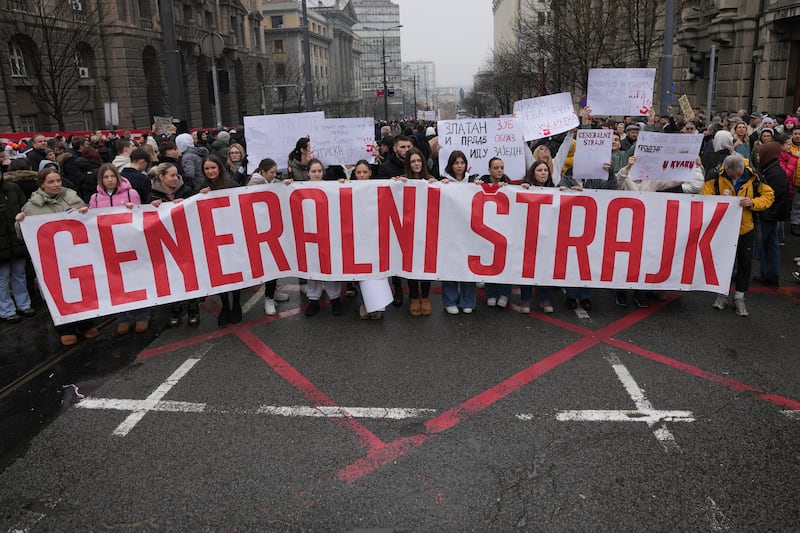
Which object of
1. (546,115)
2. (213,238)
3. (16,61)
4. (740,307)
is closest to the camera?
(213,238)

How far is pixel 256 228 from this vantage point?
6.47 meters

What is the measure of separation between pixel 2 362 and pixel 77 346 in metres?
0.63

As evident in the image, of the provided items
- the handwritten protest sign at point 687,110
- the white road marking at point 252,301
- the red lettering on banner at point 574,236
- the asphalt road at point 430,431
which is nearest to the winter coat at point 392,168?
the asphalt road at point 430,431

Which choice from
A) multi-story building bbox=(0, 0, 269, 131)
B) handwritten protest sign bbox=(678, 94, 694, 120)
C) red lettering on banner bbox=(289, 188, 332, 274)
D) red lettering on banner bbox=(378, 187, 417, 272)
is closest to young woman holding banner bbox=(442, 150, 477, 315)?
red lettering on banner bbox=(378, 187, 417, 272)

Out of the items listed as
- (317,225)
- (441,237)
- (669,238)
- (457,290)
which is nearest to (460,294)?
(457,290)

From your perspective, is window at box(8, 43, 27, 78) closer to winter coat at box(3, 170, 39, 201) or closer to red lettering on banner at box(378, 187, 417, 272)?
winter coat at box(3, 170, 39, 201)

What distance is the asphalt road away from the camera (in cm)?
352

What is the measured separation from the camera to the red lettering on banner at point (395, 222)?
6492 mm

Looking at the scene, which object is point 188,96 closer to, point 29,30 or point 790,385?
point 29,30

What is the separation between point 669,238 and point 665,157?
942 millimetres

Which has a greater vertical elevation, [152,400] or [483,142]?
[483,142]

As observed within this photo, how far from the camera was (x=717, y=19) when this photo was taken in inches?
841

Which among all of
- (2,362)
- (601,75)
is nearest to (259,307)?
(2,362)

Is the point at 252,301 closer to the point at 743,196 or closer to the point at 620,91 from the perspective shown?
the point at 743,196
